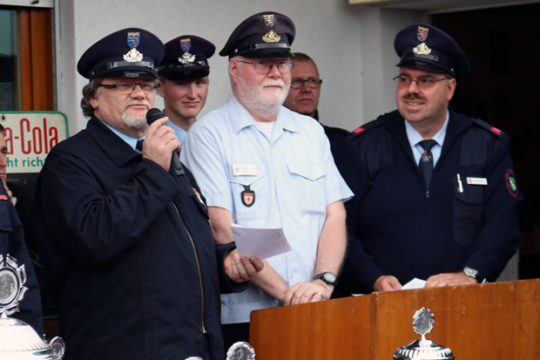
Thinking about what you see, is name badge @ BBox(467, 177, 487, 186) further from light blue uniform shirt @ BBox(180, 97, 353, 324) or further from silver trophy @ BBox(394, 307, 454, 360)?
silver trophy @ BBox(394, 307, 454, 360)

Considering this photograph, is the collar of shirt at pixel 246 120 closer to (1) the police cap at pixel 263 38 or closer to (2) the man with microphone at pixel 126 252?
(1) the police cap at pixel 263 38

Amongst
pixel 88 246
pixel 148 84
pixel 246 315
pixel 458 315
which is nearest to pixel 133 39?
pixel 148 84

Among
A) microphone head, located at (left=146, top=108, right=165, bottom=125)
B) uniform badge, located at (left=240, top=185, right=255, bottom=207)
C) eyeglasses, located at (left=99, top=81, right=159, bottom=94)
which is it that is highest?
eyeglasses, located at (left=99, top=81, right=159, bottom=94)

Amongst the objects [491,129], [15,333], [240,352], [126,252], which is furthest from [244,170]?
[15,333]

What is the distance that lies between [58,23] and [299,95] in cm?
138

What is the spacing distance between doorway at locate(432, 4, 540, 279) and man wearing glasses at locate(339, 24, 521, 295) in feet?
11.4

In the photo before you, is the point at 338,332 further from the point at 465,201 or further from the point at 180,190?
the point at 465,201

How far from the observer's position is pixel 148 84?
11.6 ft

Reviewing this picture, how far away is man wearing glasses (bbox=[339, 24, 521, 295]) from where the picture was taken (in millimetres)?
4242

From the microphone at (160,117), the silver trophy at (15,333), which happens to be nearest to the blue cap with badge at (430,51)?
the microphone at (160,117)

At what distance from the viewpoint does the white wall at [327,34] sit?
539 centimetres

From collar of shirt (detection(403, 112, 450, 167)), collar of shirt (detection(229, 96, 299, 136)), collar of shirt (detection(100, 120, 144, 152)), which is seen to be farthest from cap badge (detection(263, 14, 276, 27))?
collar of shirt (detection(100, 120, 144, 152))

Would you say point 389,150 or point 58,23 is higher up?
point 58,23

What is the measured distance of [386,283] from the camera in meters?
4.07
